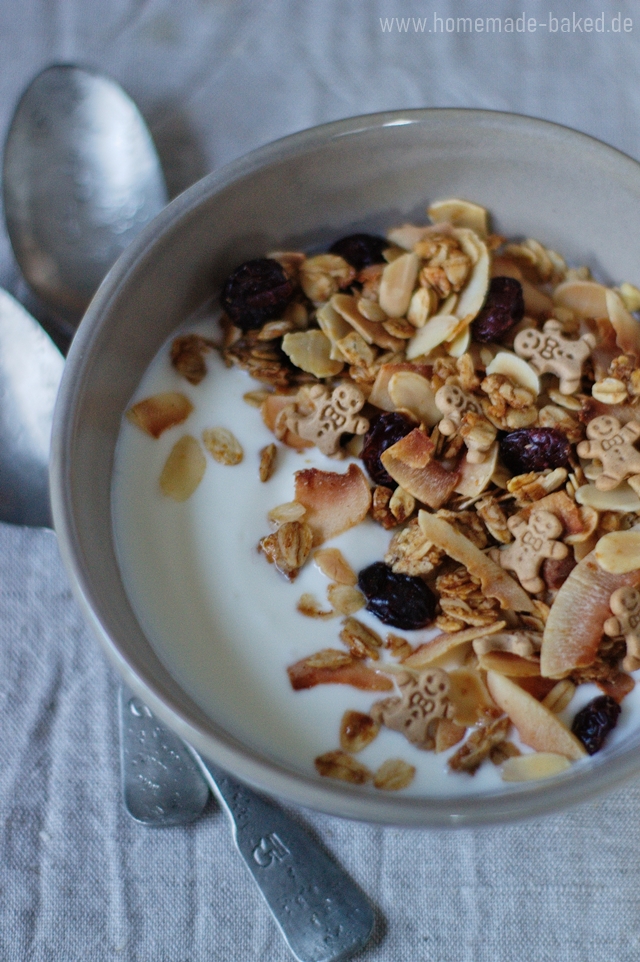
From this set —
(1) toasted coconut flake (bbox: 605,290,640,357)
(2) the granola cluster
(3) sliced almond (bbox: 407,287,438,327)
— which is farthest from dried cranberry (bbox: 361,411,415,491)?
(1) toasted coconut flake (bbox: 605,290,640,357)

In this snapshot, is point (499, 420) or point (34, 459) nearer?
point (499, 420)

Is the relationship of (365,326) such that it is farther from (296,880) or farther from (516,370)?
(296,880)

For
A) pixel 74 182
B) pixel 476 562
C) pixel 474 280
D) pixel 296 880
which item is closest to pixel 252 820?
pixel 296 880

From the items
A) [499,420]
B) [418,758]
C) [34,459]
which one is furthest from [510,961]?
[34,459]

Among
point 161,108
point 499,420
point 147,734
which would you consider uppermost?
point 161,108

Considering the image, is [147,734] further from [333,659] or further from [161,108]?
[161,108]

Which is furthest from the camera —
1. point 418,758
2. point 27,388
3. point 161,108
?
point 161,108

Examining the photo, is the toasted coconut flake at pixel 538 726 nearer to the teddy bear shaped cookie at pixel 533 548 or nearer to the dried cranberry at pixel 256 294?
the teddy bear shaped cookie at pixel 533 548

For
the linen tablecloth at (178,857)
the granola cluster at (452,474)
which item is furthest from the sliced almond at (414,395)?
the linen tablecloth at (178,857)

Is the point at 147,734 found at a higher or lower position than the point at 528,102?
lower
